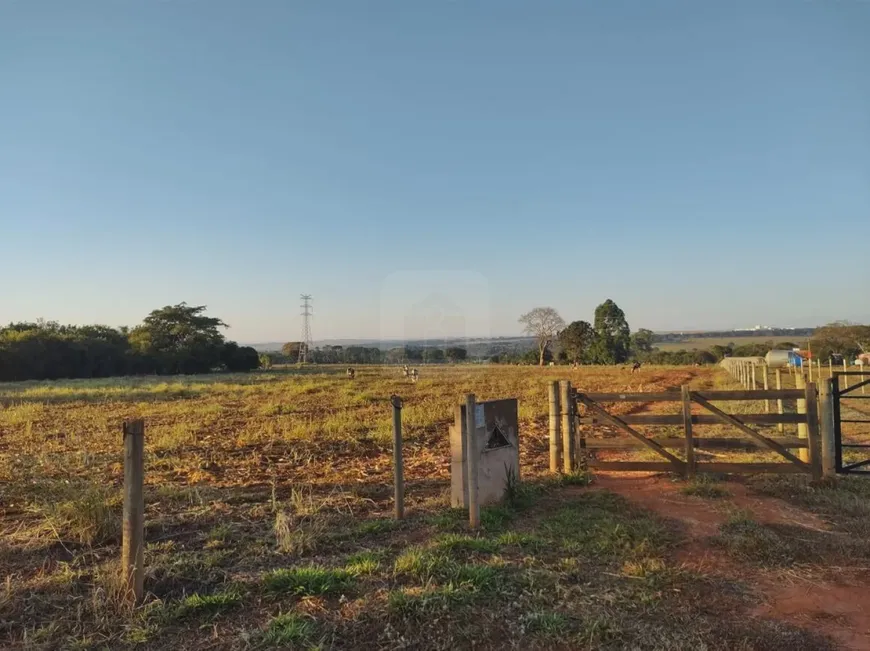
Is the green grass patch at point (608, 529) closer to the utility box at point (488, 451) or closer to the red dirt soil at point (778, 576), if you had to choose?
the red dirt soil at point (778, 576)

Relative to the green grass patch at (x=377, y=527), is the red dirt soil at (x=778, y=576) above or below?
below

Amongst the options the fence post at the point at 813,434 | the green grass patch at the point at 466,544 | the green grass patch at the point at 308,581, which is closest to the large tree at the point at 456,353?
the fence post at the point at 813,434

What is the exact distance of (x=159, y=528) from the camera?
18.1 ft

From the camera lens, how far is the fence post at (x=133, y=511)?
3.65 m

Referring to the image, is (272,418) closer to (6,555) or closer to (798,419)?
(6,555)

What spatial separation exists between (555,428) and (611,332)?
6588 centimetres

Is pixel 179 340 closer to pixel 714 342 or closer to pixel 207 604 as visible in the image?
pixel 207 604

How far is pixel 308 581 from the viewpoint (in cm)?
398

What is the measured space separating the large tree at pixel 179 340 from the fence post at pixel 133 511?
56.6 metres

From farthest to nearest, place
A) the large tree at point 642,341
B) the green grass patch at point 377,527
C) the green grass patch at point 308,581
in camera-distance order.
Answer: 1. the large tree at point 642,341
2. the green grass patch at point 377,527
3. the green grass patch at point 308,581

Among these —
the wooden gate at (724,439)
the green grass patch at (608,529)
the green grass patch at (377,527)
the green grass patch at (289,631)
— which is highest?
the wooden gate at (724,439)

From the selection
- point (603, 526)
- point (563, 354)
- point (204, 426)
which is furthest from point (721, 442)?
point (563, 354)

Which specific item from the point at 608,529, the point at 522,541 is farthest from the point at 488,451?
the point at 608,529

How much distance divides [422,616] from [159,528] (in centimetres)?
339
